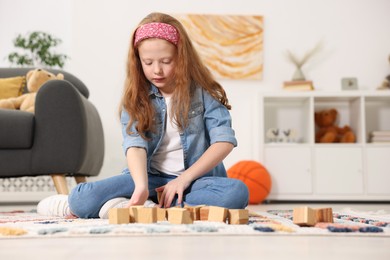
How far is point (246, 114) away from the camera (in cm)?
378

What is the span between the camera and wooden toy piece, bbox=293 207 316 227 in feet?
3.66

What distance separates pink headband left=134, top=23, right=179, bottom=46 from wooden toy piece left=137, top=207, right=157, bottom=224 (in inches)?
22.8

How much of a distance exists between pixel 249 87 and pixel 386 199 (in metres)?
1.14

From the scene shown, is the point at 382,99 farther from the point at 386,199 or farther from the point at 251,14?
the point at 251,14

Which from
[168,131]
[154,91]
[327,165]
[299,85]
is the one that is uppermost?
[299,85]

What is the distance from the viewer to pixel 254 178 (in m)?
3.19

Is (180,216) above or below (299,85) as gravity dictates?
below

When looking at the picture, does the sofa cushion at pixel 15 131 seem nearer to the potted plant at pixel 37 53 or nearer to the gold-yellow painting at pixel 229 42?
the potted plant at pixel 37 53

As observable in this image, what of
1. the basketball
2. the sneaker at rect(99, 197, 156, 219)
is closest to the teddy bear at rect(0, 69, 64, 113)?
the basketball

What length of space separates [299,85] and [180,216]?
259cm

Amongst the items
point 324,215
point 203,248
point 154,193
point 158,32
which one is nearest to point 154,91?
point 158,32

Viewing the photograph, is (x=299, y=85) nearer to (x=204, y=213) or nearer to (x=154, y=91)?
(x=154, y=91)

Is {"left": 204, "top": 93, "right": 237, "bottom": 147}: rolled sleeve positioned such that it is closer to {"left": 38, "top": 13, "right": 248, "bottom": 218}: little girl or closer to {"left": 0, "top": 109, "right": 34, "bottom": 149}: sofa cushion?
{"left": 38, "top": 13, "right": 248, "bottom": 218}: little girl

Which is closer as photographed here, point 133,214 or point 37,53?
point 133,214
